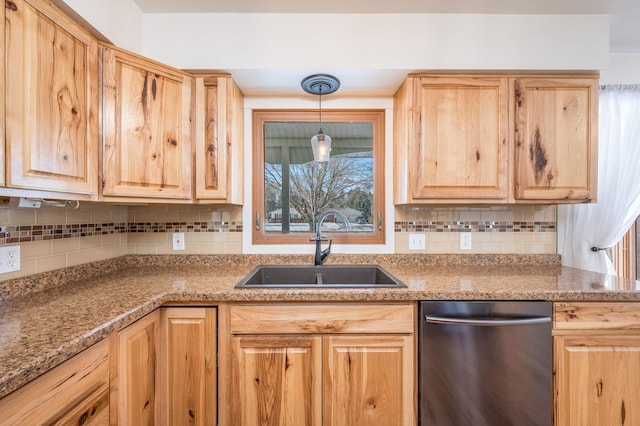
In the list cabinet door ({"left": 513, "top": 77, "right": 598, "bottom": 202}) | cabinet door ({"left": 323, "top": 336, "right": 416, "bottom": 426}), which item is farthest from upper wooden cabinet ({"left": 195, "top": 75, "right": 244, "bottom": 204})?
cabinet door ({"left": 513, "top": 77, "right": 598, "bottom": 202})

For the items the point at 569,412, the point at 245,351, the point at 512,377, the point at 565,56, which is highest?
the point at 565,56

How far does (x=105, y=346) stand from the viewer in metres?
0.95

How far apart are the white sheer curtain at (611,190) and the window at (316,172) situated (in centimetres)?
132

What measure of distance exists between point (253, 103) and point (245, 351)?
58.8 inches

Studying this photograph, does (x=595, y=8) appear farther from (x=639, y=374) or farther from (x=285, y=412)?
(x=285, y=412)

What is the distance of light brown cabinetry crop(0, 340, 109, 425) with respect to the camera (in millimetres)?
682

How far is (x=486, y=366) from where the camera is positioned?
126cm

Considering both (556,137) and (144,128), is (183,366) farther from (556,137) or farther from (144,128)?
(556,137)

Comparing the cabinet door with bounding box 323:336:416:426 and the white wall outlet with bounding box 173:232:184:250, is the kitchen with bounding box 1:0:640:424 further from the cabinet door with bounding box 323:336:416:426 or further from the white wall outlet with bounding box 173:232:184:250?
the cabinet door with bounding box 323:336:416:426

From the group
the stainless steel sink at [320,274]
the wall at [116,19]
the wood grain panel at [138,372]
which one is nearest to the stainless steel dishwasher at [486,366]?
the stainless steel sink at [320,274]

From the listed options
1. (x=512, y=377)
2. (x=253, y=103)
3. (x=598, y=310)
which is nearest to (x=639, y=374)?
(x=598, y=310)

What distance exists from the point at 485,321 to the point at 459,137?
958 mm

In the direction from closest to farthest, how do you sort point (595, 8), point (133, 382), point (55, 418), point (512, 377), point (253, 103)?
1. point (55, 418)
2. point (133, 382)
3. point (512, 377)
4. point (595, 8)
5. point (253, 103)

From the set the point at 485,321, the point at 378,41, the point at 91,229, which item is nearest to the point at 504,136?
the point at 378,41
